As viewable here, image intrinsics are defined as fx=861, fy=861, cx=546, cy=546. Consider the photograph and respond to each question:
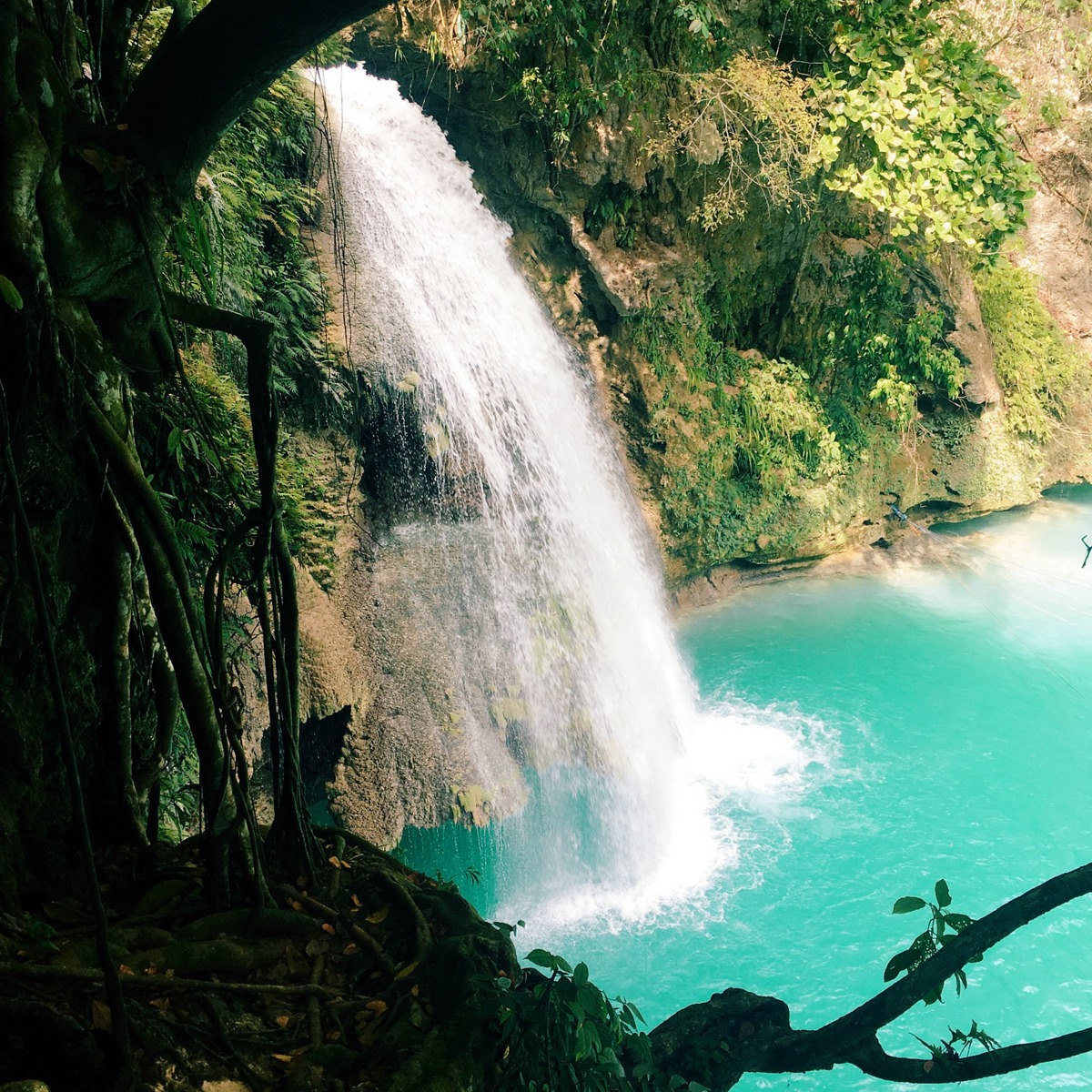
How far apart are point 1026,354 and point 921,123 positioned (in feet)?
14.4

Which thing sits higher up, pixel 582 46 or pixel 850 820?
pixel 582 46

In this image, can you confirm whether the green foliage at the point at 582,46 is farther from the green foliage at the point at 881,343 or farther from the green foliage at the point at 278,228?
the green foliage at the point at 881,343

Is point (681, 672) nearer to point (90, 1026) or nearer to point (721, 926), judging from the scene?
point (721, 926)

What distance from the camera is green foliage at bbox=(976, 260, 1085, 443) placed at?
32.7 ft

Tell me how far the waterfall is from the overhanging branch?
4092mm

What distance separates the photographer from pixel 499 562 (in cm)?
662

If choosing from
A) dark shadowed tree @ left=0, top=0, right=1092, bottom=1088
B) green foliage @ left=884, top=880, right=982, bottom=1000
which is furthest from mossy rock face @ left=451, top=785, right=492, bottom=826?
green foliage @ left=884, top=880, right=982, bottom=1000

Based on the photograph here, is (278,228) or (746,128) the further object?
(746,128)

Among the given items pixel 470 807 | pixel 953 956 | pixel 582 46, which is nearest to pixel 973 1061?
pixel 953 956

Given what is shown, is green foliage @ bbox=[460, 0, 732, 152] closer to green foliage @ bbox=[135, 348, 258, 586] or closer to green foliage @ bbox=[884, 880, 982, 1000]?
green foliage @ bbox=[135, 348, 258, 586]

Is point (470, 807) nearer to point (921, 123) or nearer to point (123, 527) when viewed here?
point (123, 527)

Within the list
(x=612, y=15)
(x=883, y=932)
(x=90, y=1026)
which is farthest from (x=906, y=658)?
(x=90, y=1026)

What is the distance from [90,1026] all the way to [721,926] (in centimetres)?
435

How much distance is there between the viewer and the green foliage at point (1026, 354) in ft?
32.7
